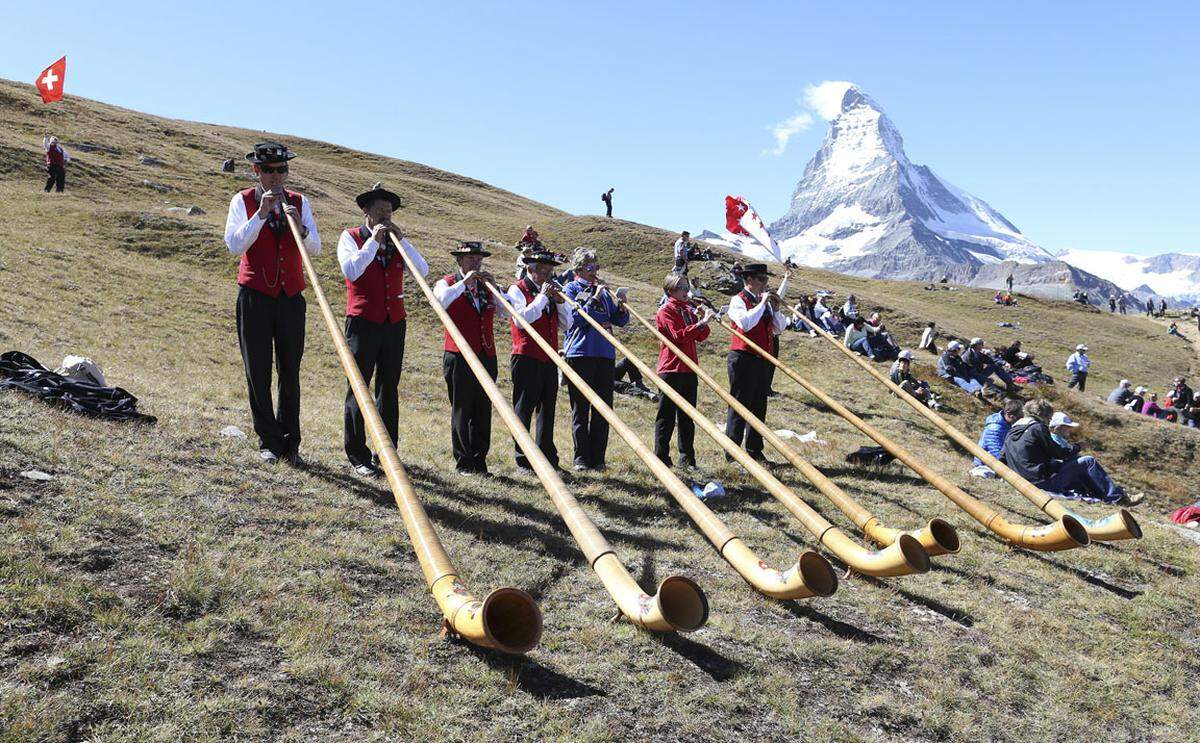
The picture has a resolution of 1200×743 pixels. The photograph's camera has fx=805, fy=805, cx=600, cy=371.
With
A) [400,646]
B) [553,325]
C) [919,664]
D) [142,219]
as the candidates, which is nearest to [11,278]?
[142,219]

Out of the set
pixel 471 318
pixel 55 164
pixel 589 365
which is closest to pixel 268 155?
pixel 471 318

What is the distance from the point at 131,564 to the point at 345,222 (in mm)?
31085

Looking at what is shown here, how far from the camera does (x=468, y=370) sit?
825cm

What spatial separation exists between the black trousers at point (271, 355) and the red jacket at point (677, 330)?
15.1 feet

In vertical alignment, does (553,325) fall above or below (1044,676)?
above

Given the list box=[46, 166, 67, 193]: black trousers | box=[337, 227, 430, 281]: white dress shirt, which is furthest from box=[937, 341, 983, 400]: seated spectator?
box=[46, 166, 67, 193]: black trousers

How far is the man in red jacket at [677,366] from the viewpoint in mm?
10000

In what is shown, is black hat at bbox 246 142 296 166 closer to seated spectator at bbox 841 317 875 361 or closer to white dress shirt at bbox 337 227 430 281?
white dress shirt at bbox 337 227 430 281

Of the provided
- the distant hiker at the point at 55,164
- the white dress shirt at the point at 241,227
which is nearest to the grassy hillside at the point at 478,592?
the white dress shirt at the point at 241,227

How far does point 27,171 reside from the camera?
30.9 metres

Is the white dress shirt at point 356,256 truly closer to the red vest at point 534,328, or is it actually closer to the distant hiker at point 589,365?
the red vest at point 534,328

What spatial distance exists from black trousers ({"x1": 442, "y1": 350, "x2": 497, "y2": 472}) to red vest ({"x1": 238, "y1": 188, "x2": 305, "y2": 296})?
188 cm

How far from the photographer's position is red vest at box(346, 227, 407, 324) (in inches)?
292

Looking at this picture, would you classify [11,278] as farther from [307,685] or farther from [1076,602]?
[1076,602]
